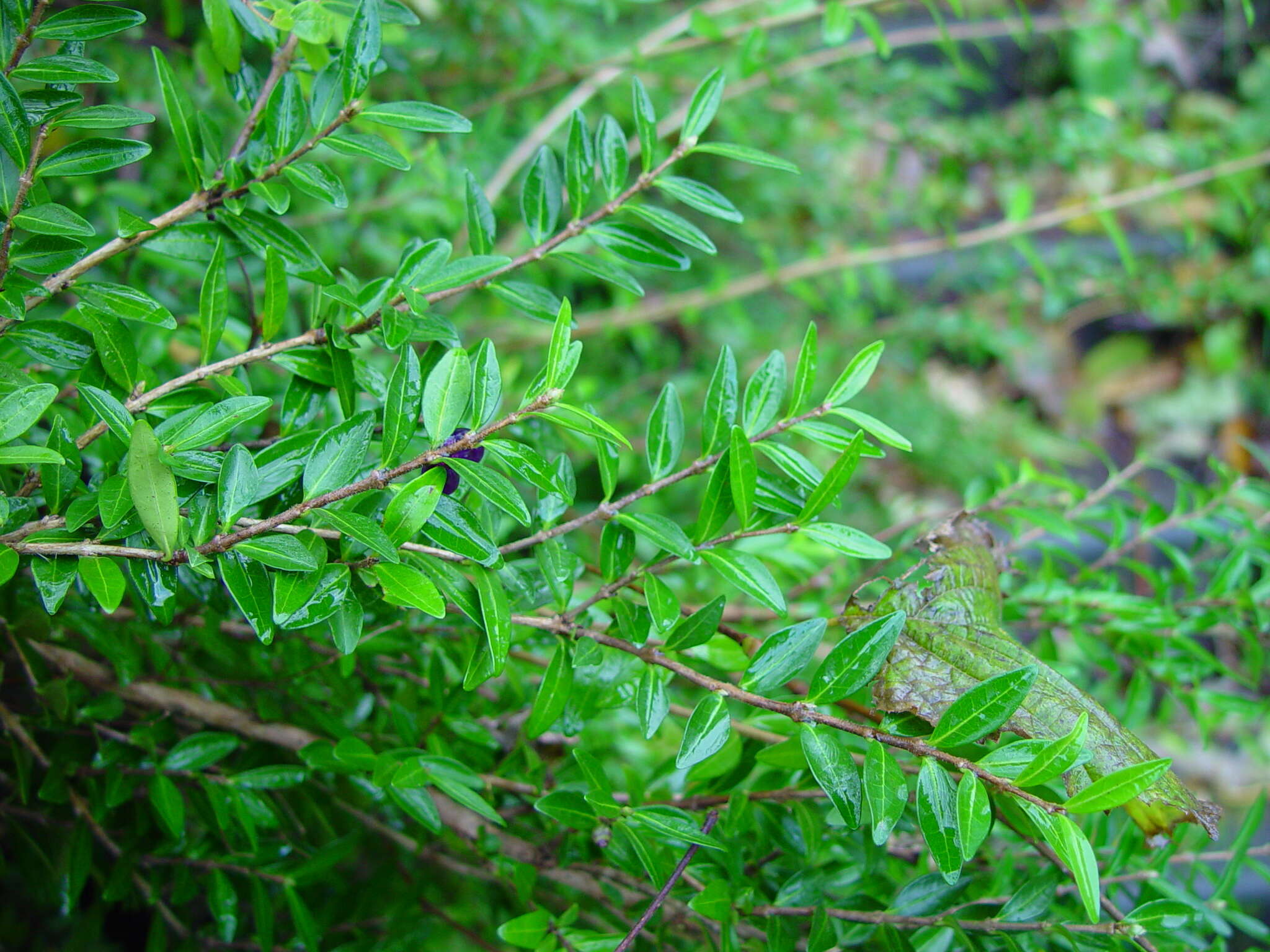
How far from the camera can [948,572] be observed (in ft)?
2.20

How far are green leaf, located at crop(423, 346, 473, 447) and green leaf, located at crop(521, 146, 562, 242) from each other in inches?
8.5

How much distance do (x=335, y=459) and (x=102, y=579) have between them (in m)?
0.16

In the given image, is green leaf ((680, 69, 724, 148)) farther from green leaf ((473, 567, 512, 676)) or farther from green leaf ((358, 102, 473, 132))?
green leaf ((473, 567, 512, 676))

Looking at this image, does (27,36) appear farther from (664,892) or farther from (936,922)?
(936,922)

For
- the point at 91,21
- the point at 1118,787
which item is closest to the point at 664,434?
the point at 1118,787

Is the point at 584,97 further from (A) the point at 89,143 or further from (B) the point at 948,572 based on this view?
(B) the point at 948,572

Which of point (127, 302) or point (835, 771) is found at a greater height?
point (127, 302)

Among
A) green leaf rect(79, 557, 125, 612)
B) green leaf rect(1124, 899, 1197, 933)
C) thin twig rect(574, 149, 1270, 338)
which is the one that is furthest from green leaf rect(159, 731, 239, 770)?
thin twig rect(574, 149, 1270, 338)

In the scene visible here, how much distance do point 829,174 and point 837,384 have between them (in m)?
2.20

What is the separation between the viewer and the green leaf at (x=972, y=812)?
1.78 feet

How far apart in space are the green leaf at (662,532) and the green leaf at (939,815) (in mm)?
211

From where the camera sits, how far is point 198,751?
756 mm

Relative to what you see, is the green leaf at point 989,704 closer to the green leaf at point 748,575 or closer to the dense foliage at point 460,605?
the dense foliage at point 460,605

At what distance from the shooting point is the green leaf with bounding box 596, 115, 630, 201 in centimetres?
72
